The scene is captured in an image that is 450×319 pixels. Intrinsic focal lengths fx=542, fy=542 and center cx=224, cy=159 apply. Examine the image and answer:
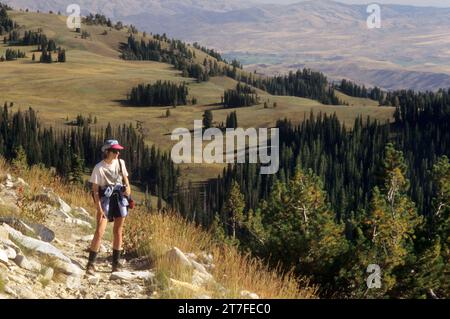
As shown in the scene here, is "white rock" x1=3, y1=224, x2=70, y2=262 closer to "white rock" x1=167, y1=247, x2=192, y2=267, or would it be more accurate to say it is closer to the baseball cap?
"white rock" x1=167, y1=247, x2=192, y2=267

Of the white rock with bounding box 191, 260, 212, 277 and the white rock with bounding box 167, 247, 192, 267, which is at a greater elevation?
the white rock with bounding box 167, 247, 192, 267

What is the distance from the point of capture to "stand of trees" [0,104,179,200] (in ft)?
525

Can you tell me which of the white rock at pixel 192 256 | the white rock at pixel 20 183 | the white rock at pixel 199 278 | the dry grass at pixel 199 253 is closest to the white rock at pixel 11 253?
the dry grass at pixel 199 253

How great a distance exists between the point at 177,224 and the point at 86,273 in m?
4.62

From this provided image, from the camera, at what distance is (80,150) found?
571 ft

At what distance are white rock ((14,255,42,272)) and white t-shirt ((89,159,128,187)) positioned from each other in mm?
2547

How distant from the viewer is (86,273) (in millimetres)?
12578

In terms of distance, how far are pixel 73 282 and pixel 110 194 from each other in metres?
2.61

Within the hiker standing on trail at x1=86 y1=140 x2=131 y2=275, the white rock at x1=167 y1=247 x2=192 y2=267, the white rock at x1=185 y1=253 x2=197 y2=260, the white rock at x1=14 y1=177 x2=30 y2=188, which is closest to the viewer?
the white rock at x1=167 y1=247 x2=192 y2=267

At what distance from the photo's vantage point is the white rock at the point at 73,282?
1140cm

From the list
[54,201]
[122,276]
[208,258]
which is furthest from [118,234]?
[54,201]

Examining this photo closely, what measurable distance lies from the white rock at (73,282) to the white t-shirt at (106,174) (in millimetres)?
2596

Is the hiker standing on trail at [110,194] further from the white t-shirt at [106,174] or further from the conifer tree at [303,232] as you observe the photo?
the conifer tree at [303,232]

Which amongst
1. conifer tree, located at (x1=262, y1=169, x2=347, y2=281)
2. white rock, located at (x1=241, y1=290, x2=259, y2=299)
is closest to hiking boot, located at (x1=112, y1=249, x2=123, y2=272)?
white rock, located at (x1=241, y1=290, x2=259, y2=299)
